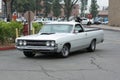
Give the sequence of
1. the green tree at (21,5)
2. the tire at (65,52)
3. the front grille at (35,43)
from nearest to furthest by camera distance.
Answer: the front grille at (35,43), the tire at (65,52), the green tree at (21,5)

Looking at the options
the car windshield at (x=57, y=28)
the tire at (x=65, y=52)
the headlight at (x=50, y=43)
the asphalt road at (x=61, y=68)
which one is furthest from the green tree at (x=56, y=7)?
the asphalt road at (x=61, y=68)

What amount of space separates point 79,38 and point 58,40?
74.0 inches

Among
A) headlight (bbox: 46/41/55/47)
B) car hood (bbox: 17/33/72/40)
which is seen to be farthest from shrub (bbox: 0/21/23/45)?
headlight (bbox: 46/41/55/47)

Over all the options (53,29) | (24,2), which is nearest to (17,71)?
(53,29)

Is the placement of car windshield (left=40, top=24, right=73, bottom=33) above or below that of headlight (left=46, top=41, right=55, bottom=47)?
above

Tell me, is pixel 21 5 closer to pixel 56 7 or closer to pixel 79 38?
pixel 56 7

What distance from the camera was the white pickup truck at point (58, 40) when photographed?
14.9 metres

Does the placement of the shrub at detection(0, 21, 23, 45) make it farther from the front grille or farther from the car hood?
the front grille

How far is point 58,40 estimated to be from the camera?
14.9 meters

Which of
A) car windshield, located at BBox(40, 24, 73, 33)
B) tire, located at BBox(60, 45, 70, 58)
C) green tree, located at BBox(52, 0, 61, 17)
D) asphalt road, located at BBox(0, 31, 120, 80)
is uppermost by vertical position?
green tree, located at BBox(52, 0, 61, 17)

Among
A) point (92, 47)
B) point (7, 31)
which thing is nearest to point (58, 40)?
point (92, 47)

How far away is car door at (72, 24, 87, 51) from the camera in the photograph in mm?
16253

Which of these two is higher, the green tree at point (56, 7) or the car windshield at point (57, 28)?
the green tree at point (56, 7)

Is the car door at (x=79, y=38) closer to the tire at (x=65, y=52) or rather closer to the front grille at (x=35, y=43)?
the tire at (x=65, y=52)
